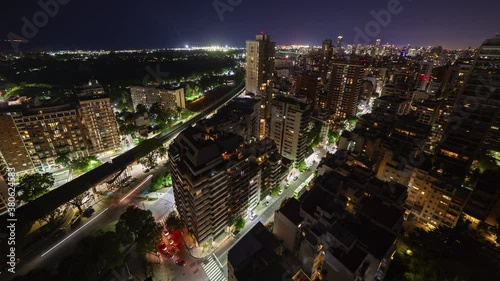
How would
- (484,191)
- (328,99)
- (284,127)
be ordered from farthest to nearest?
(328,99) < (284,127) < (484,191)

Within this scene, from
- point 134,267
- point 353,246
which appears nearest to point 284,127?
point 353,246

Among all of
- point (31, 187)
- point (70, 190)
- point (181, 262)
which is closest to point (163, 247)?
point (181, 262)

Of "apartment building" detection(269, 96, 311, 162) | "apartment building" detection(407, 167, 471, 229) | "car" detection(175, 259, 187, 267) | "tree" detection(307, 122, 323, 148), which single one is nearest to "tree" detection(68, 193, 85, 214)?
"car" detection(175, 259, 187, 267)

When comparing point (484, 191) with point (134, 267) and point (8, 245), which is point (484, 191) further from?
point (8, 245)

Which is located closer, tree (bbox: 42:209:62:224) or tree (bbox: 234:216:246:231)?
tree (bbox: 42:209:62:224)

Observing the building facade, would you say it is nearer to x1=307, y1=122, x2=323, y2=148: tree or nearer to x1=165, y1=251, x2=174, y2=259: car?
x1=307, y1=122, x2=323, y2=148: tree

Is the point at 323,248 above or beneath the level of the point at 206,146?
beneath

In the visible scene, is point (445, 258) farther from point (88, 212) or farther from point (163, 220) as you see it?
point (88, 212)

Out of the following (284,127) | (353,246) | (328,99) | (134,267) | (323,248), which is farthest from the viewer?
(328,99)

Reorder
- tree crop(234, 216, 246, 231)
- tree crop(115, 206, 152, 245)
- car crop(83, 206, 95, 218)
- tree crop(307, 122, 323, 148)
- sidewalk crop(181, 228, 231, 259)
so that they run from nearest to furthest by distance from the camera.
Result: tree crop(115, 206, 152, 245), sidewalk crop(181, 228, 231, 259), tree crop(234, 216, 246, 231), car crop(83, 206, 95, 218), tree crop(307, 122, 323, 148)
